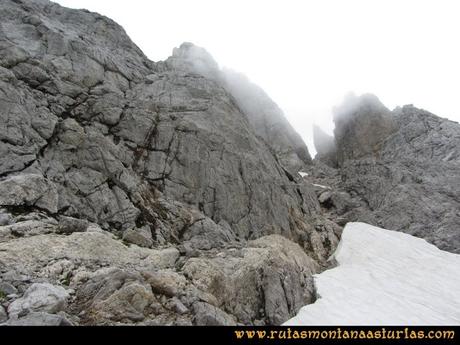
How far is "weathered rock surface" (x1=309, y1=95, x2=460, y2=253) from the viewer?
141ft

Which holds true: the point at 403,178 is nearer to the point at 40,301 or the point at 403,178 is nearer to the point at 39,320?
the point at 40,301

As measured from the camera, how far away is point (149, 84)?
38.6m

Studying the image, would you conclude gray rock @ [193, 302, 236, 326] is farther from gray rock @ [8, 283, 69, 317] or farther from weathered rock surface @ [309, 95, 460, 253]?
weathered rock surface @ [309, 95, 460, 253]

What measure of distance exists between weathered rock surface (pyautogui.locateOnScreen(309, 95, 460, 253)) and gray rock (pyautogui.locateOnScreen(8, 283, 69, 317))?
36.7m

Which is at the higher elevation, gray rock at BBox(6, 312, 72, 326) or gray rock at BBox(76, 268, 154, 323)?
gray rock at BBox(6, 312, 72, 326)

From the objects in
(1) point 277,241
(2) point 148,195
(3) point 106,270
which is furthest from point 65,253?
(1) point 277,241

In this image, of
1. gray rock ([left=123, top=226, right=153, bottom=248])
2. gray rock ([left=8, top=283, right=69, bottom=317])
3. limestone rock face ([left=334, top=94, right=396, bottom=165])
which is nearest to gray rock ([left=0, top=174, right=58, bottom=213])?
gray rock ([left=123, top=226, right=153, bottom=248])

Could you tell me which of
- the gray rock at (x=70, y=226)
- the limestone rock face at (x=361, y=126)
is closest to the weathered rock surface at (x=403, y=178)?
the limestone rock face at (x=361, y=126)

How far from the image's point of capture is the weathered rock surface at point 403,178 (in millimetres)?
42906

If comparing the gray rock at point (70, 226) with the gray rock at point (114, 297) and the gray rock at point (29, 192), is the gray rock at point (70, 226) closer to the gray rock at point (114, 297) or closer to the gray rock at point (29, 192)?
the gray rock at point (29, 192)

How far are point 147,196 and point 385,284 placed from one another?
18503 mm

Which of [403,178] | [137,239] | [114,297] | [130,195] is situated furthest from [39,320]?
[403,178]

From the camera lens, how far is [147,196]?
25797 millimetres
